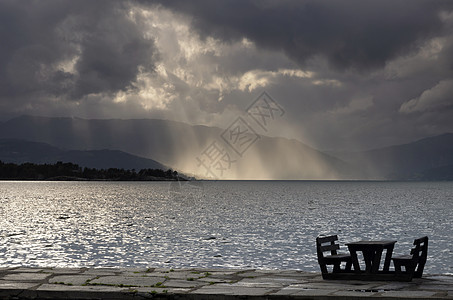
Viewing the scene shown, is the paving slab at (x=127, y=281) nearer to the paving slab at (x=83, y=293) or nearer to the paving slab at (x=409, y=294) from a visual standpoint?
the paving slab at (x=83, y=293)

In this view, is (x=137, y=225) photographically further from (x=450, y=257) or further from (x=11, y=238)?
(x=450, y=257)

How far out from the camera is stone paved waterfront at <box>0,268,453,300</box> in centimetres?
1311

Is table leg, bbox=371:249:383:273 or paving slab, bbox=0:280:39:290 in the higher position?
table leg, bbox=371:249:383:273

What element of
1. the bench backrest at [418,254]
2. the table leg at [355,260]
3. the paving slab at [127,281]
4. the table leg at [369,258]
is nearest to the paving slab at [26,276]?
the paving slab at [127,281]

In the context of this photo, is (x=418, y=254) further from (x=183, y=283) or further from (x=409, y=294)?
(x=183, y=283)

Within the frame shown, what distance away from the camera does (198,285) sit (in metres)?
14.5

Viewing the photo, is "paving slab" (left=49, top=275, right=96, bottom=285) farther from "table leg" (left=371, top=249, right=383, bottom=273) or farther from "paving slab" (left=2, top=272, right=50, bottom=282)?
"table leg" (left=371, top=249, right=383, bottom=273)

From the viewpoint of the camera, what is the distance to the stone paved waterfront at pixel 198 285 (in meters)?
13.1

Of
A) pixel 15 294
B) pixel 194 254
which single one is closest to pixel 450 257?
pixel 194 254

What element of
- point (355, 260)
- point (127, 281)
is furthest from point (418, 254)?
point (127, 281)

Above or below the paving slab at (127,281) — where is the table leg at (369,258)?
above

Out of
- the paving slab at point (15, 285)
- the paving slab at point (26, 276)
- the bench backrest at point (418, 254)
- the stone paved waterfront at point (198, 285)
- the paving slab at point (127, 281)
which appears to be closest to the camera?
the stone paved waterfront at point (198, 285)

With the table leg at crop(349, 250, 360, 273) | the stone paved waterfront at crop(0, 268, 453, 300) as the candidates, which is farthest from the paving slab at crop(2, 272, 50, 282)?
the table leg at crop(349, 250, 360, 273)

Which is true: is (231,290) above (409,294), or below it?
below
